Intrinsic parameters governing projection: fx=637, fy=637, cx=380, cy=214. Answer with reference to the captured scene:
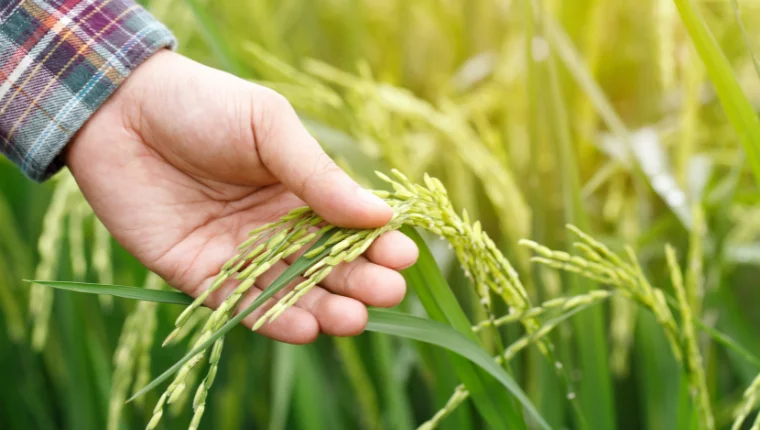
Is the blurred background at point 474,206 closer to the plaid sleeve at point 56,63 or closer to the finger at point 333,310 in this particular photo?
the plaid sleeve at point 56,63

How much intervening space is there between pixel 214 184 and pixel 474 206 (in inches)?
20.7

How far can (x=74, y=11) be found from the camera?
798 millimetres

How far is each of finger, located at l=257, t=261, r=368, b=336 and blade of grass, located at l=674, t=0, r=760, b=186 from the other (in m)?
0.38

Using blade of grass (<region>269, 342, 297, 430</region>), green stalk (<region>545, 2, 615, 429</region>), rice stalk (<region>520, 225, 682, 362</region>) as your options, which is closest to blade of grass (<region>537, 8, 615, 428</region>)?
green stalk (<region>545, 2, 615, 429</region>)

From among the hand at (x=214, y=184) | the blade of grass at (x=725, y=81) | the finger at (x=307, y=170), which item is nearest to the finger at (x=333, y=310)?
the hand at (x=214, y=184)

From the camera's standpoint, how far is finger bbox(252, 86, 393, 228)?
547mm

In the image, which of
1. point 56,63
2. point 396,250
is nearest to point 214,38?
point 56,63

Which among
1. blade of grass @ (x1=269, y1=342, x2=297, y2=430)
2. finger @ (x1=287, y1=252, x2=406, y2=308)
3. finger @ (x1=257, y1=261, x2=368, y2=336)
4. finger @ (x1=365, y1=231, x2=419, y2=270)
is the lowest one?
blade of grass @ (x1=269, y1=342, x2=297, y2=430)

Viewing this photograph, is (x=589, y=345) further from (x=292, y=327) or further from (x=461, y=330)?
(x=292, y=327)

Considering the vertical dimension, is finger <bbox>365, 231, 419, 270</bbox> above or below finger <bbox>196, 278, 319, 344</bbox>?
above

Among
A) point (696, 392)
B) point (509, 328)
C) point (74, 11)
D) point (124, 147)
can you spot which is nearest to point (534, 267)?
point (509, 328)

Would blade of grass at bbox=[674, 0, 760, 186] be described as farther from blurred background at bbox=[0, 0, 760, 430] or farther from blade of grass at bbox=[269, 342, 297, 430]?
blade of grass at bbox=[269, 342, 297, 430]

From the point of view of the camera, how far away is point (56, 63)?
2.61ft

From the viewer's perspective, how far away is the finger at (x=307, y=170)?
547 millimetres
